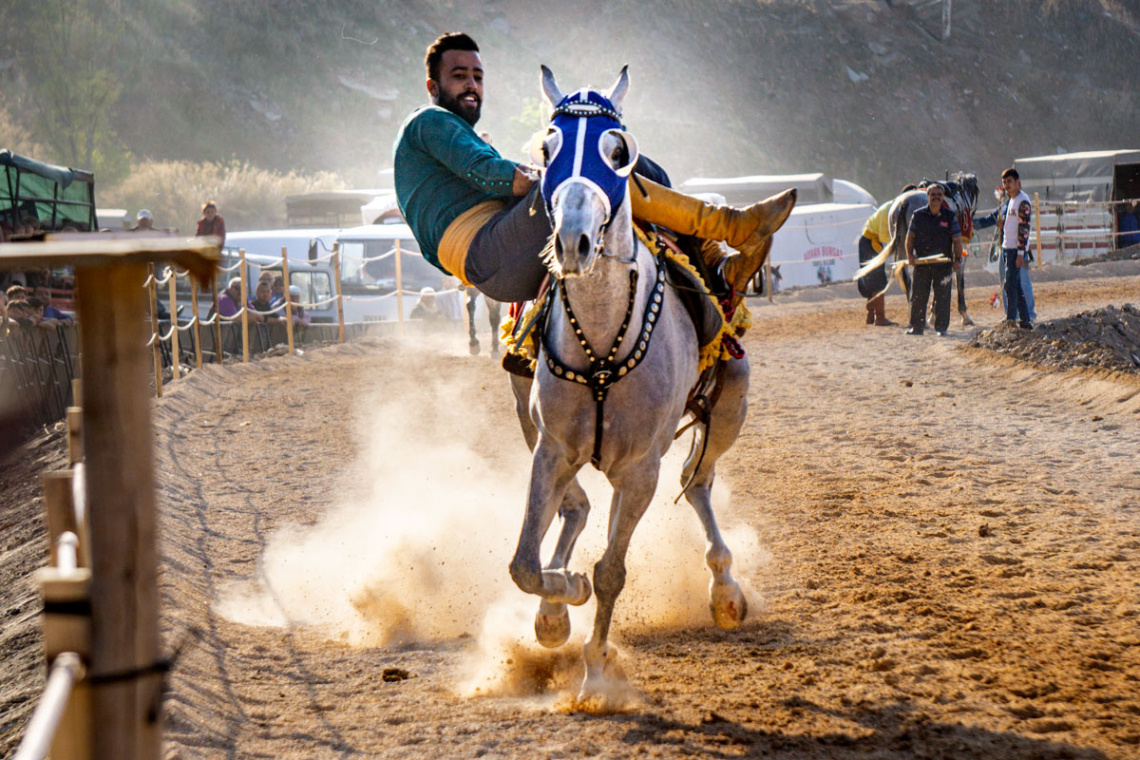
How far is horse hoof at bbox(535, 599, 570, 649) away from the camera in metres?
4.55

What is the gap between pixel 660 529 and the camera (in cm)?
677

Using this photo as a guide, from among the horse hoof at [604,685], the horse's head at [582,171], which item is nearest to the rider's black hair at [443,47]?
the horse's head at [582,171]

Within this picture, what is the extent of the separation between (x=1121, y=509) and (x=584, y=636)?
3.43 metres

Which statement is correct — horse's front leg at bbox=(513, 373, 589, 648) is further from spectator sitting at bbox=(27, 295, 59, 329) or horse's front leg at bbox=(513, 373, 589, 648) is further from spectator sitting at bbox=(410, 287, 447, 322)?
spectator sitting at bbox=(410, 287, 447, 322)

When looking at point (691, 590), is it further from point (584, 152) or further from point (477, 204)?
point (584, 152)

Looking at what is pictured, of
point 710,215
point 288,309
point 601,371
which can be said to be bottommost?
point 601,371

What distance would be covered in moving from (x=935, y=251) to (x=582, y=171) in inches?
494

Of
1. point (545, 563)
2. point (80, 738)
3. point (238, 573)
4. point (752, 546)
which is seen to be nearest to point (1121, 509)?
point (752, 546)

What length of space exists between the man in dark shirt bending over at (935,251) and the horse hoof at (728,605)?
1093 cm

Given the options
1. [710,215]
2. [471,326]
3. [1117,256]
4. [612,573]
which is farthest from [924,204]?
[1117,256]

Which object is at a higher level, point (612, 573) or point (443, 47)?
point (443, 47)

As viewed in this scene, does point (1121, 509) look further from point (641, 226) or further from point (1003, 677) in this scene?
point (641, 226)

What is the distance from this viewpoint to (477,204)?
4.89m

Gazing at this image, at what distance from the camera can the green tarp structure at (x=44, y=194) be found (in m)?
16.6
